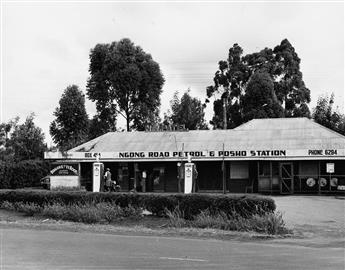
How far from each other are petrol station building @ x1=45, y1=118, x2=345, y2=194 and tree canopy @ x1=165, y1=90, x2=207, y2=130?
47.9ft

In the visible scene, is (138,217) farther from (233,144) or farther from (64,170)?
(233,144)

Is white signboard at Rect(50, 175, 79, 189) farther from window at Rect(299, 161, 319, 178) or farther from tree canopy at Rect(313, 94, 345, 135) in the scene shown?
tree canopy at Rect(313, 94, 345, 135)

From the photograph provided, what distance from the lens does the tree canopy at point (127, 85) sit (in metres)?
51.5

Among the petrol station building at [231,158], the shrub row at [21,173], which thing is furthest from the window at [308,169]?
the shrub row at [21,173]

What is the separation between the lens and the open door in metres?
34.0

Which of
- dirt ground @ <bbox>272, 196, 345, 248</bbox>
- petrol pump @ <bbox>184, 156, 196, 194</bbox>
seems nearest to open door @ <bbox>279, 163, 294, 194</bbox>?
dirt ground @ <bbox>272, 196, 345, 248</bbox>

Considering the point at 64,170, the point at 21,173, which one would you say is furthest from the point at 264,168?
the point at 21,173

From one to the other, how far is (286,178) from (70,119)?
2206 cm

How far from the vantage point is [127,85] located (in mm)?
51312

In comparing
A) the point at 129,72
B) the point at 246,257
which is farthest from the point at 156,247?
the point at 129,72

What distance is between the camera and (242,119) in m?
52.9

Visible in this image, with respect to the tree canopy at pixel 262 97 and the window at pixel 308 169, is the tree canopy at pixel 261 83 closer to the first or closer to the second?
the tree canopy at pixel 262 97

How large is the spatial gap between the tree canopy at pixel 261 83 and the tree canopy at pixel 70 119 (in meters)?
15.0

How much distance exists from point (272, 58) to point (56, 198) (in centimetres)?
3946
